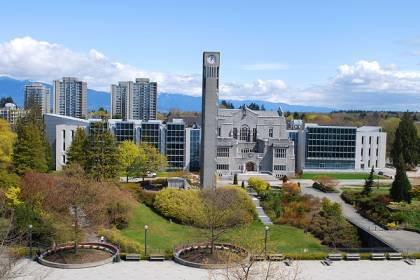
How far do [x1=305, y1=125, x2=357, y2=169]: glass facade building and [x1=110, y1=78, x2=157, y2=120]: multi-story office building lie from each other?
4934cm

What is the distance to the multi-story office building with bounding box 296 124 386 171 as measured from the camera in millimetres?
63375

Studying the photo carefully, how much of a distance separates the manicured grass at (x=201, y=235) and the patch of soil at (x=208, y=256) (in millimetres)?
3611

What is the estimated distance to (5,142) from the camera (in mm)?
39906

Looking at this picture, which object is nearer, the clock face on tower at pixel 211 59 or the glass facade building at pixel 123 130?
the clock face on tower at pixel 211 59

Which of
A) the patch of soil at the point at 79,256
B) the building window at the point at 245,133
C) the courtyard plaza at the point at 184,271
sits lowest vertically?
the courtyard plaza at the point at 184,271

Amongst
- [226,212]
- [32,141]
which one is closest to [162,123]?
[32,141]

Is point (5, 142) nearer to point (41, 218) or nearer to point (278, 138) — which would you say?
point (41, 218)

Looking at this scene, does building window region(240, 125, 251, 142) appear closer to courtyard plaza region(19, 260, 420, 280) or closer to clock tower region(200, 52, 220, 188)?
clock tower region(200, 52, 220, 188)

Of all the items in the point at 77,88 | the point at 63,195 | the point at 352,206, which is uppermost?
the point at 77,88

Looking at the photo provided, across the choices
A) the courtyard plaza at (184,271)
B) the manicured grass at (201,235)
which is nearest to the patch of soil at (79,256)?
the courtyard plaza at (184,271)

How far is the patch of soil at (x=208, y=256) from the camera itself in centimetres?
2236

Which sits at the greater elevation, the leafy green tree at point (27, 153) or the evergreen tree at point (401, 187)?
the leafy green tree at point (27, 153)

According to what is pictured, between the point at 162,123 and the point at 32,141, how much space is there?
2407 cm

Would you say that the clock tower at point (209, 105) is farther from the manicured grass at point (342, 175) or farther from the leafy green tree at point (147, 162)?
the manicured grass at point (342, 175)
